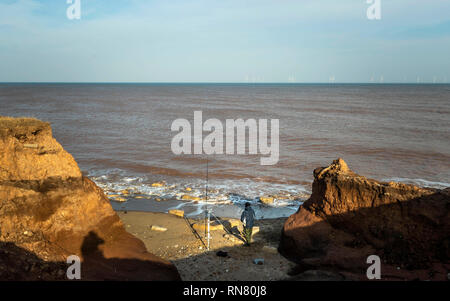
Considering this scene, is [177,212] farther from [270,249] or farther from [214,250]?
[270,249]

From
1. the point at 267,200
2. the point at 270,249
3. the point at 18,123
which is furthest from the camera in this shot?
the point at 267,200

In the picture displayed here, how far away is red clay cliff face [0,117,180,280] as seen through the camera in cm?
662

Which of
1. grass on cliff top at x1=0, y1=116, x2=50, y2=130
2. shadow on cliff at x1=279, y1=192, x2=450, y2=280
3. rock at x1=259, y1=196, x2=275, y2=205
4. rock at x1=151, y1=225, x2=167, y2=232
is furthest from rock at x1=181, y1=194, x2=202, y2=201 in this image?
grass on cliff top at x1=0, y1=116, x2=50, y2=130

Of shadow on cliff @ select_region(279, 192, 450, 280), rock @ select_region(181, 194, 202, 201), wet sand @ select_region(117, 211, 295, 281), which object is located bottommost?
wet sand @ select_region(117, 211, 295, 281)

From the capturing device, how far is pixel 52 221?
25.2 ft

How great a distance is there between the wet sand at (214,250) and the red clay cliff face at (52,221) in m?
1.06

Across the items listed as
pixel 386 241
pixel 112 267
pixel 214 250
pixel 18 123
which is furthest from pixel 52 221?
pixel 386 241

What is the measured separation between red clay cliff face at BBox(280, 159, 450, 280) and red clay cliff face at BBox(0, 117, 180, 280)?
3.77 m

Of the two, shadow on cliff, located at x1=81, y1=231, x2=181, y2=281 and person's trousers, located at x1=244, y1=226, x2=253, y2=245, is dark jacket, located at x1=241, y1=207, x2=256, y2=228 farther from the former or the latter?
shadow on cliff, located at x1=81, y1=231, x2=181, y2=281

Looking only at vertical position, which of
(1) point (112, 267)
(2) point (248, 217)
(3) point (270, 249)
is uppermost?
(2) point (248, 217)

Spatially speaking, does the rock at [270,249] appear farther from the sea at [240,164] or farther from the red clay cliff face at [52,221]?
the sea at [240,164]

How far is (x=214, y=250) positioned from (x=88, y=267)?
3960mm
